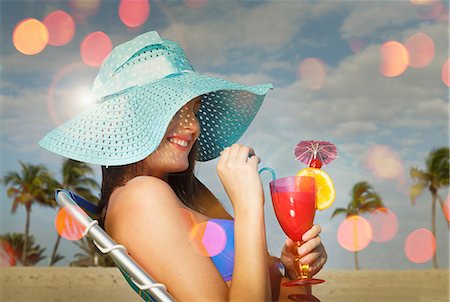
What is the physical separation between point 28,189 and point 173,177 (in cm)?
3706

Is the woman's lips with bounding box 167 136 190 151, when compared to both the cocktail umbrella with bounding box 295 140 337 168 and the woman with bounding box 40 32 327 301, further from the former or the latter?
the cocktail umbrella with bounding box 295 140 337 168

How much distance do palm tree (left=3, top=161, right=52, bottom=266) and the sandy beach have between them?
1621cm

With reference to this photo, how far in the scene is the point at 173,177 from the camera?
9.86ft

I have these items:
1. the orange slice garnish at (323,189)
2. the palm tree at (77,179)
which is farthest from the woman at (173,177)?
the palm tree at (77,179)

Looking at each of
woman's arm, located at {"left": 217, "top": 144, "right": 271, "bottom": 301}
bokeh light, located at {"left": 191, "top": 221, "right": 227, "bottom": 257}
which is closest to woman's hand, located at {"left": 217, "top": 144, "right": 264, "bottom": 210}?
woman's arm, located at {"left": 217, "top": 144, "right": 271, "bottom": 301}

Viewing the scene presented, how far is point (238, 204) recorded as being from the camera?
7.10 ft

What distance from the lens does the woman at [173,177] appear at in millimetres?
2133

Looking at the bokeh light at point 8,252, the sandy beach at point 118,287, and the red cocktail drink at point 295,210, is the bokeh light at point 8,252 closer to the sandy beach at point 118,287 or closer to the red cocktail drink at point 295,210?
the sandy beach at point 118,287

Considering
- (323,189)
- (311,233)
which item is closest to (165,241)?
(311,233)

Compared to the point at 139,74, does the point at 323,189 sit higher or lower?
lower

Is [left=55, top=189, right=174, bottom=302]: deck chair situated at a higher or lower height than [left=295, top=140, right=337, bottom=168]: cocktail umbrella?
lower

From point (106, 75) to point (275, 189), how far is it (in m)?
0.95

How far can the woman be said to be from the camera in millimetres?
2133

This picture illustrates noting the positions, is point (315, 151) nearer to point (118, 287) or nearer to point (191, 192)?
point (191, 192)
